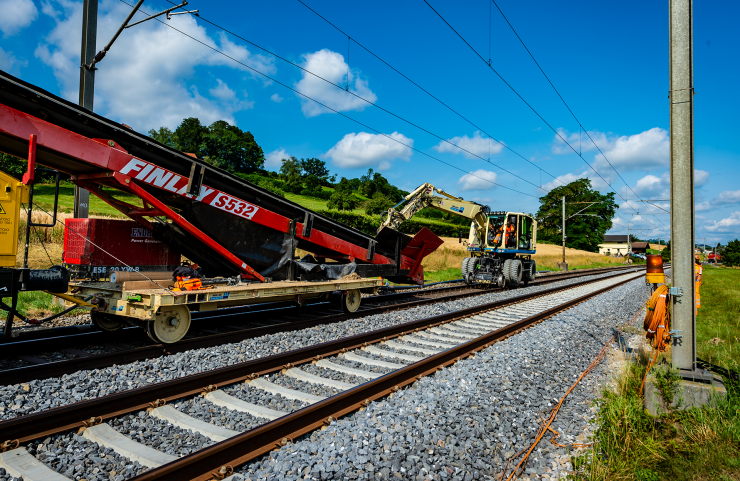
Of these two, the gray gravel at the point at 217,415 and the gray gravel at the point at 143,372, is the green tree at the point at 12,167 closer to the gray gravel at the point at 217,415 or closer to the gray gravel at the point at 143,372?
the gray gravel at the point at 143,372

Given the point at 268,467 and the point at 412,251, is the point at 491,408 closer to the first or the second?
the point at 268,467

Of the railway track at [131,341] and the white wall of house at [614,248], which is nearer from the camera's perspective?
the railway track at [131,341]

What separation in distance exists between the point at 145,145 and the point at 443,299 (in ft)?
28.2

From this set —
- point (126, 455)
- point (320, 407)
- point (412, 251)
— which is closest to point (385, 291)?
point (412, 251)

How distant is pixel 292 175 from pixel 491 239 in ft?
202

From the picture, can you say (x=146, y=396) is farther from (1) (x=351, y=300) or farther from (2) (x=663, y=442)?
(1) (x=351, y=300)

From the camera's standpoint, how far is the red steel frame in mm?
5152

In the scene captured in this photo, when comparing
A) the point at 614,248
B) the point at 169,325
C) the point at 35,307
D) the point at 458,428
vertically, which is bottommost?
the point at 458,428

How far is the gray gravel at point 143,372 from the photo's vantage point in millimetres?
4059

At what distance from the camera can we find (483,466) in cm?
335

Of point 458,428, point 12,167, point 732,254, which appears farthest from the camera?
point 732,254

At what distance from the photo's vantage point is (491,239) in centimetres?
1794

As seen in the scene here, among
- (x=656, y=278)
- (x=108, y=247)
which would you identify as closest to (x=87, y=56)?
(x=108, y=247)

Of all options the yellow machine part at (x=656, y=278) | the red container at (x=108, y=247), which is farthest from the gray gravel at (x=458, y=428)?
the red container at (x=108, y=247)
